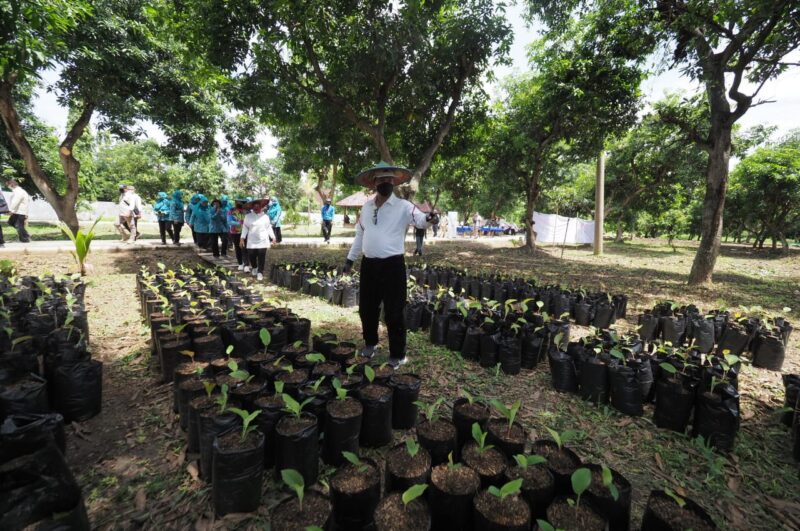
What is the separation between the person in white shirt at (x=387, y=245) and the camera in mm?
3248

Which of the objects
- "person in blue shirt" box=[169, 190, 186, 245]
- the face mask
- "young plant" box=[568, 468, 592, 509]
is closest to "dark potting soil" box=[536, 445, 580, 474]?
"young plant" box=[568, 468, 592, 509]

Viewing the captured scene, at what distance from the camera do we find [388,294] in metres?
3.35

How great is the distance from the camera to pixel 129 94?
7.56 m

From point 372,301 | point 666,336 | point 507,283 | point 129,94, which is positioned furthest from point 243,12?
point 666,336

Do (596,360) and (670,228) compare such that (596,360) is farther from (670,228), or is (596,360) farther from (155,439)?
(670,228)

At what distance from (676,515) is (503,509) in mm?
794

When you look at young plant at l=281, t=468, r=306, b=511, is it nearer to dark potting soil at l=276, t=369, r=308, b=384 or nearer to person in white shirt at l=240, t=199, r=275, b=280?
dark potting soil at l=276, t=369, r=308, b=384

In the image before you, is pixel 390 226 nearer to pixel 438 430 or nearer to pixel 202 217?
pixel 438 430

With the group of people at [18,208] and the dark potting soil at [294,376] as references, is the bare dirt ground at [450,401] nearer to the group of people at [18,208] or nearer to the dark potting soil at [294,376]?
the dark potting soil at [294,376]

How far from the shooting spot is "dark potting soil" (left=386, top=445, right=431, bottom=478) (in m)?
1.72

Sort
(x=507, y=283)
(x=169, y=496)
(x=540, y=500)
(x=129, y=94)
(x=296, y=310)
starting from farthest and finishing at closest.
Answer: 1. (x=129, y=94)
2. (x=507, y=283)
3. (x=296, y=310)
4. (x=169, y=496)
5. (x=540, y=500)

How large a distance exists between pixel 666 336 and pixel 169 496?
556cm

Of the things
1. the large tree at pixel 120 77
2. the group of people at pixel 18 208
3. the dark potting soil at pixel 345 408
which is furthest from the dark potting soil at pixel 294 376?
the group of people at pixel 18 208

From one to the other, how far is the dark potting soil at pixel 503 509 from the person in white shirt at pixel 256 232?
638cm
